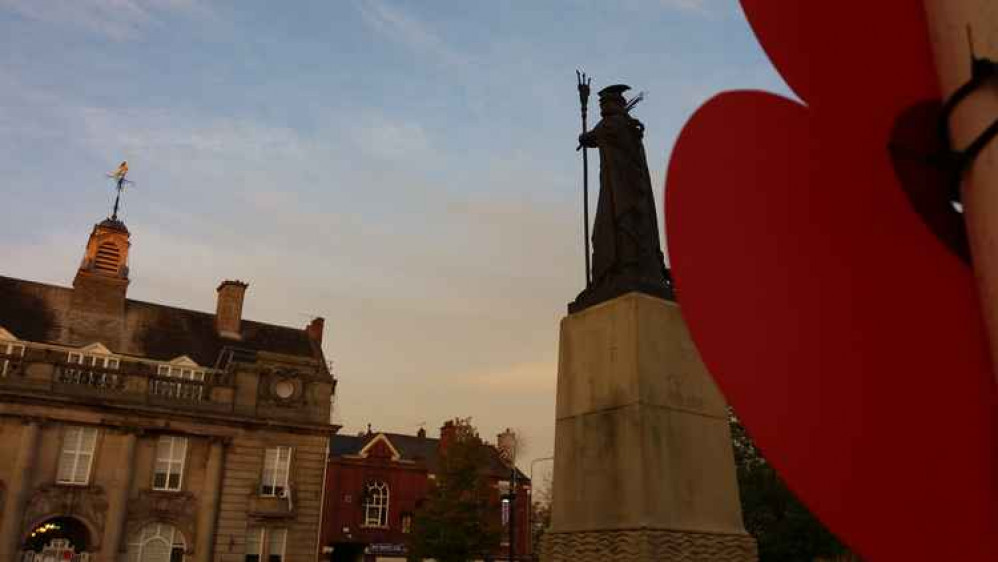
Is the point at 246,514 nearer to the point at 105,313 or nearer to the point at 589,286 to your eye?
the point at 105,313

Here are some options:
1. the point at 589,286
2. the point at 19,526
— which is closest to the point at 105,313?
the point at 19,526

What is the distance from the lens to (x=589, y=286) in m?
8.69

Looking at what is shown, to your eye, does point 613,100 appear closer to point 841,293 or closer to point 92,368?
point 841,293

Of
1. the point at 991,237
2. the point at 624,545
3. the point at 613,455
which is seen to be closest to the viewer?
the point at 991,237

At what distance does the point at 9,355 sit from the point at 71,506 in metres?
7.56

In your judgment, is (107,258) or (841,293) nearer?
(841,293)

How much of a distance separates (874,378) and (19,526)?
39.4 m

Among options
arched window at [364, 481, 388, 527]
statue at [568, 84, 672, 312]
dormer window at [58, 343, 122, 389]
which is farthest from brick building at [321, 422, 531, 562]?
statue at [568, 84, 672, 312]

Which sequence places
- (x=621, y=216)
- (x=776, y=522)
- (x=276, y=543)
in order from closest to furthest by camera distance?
(x=621, y=216)
(x=776, y=522)
(x=276, y=543)

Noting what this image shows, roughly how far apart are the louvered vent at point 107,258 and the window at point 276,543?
17.2 meters

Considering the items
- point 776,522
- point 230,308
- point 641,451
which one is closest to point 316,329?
point 230,308

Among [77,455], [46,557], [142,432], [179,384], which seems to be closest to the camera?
[46,557]

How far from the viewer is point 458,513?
4141 cm

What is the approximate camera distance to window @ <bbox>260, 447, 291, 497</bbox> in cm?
3944
